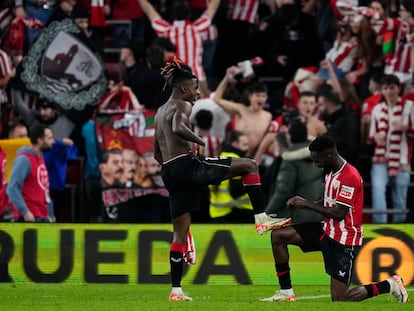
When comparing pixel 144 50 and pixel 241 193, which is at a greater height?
pixel 144 50

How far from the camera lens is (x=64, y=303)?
1369cm

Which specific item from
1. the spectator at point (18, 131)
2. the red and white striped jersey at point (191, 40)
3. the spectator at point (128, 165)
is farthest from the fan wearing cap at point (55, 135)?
the red and white striped jersey at point (191, 40)

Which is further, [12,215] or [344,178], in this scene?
[12,215]

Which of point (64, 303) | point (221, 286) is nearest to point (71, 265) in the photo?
point (221, 286)

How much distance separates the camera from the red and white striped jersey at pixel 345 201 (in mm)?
13281

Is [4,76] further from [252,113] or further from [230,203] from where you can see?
[230,203]

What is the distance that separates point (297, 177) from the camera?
55.9 ft

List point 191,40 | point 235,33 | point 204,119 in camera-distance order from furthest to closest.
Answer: point 235,33, point 191,40, point 204,119

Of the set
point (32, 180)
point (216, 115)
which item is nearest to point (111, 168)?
point (32, 180)

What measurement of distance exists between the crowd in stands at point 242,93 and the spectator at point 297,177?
18mm

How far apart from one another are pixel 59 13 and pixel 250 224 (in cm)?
512

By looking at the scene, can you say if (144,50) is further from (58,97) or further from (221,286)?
(221,286)

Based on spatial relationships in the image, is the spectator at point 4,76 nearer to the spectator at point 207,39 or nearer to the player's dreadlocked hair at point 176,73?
the spectator at point 207,39

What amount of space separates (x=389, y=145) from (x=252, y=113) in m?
1.97
